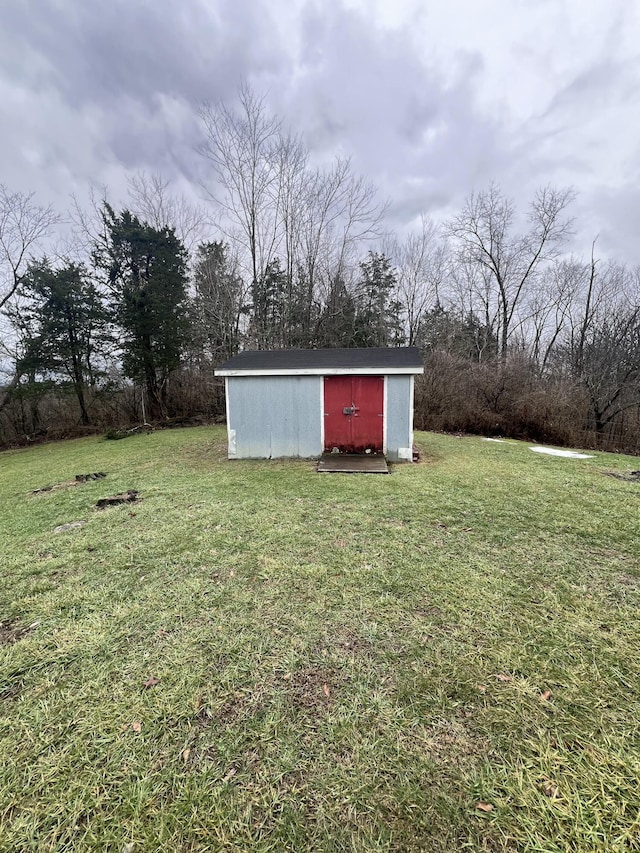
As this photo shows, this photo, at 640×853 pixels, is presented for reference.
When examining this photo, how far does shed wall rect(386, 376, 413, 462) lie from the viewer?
7.00 meters

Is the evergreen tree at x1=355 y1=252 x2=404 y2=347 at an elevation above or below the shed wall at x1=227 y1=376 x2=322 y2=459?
above

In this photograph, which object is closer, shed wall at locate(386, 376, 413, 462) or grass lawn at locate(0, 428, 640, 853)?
grass lawn at locate(0, 428, 640, 853)

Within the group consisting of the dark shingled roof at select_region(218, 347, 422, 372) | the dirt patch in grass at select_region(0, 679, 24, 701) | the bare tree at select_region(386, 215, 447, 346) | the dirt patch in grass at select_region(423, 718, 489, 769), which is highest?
the bare tree at select_region(386, 215, 447, 346)

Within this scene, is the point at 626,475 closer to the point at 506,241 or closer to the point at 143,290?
the point at 506,241

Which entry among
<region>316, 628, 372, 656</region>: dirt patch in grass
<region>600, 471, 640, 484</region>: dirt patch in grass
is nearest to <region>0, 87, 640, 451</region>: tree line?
<region>600, 471, 640, 484</region>: dirt patch in grass

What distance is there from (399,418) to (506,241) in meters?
16.1

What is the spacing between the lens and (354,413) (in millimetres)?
7211

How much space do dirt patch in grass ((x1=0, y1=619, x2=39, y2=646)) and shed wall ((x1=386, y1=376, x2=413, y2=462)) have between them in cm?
603

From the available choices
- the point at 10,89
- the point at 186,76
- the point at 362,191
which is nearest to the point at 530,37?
the point at 362,191

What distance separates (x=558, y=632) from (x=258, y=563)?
231cm

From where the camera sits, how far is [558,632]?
7.29 ft

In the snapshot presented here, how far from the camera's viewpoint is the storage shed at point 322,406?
705 cm

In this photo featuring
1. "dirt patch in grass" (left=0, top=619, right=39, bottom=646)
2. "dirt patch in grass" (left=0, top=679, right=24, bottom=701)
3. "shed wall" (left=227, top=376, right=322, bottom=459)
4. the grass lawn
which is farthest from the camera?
"shed wall" (left=227, top=376, right=322, bottom=459)

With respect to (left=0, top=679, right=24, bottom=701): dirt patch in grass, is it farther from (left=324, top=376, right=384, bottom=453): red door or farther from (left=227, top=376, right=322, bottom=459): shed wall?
(left=324, top=376, right=384, bottom=453): red door
